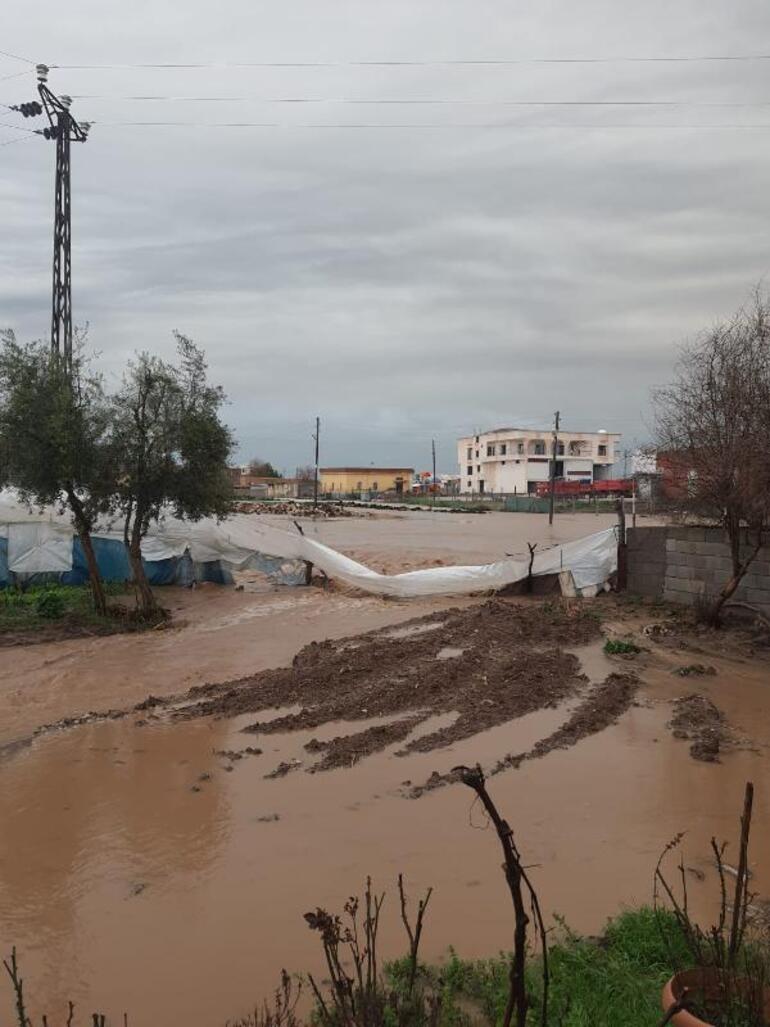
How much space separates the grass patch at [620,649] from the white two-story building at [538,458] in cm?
7384

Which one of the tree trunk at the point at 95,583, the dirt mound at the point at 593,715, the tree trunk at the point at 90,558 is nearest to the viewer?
the dirt mound at the point at 593,715

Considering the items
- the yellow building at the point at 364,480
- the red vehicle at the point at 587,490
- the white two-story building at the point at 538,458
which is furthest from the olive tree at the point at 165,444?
the yellow building at the point at 364,480

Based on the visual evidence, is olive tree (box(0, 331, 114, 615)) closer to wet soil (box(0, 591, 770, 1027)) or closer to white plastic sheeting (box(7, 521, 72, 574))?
white plastic sheeting (box(7, 521, 72, 574))

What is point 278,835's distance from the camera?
19.9 ft

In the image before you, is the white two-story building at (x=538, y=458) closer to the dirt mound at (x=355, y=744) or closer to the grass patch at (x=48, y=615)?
the grass patch at (x=48, y=615)

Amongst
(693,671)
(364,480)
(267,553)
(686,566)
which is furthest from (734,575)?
(364,480)

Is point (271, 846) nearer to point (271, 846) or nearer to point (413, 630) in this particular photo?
point (271, 846)

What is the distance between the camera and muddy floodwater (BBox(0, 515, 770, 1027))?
14.7 feet

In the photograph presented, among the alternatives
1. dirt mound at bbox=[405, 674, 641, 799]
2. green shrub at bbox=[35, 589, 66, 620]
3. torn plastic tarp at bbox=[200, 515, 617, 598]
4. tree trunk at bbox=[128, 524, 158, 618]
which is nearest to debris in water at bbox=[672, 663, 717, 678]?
dirt mound at bbox=[405, 674, 641, 799]

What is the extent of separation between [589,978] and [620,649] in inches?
319

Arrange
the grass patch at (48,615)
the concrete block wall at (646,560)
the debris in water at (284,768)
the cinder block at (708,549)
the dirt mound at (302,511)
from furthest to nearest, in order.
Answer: the dirt mound at (302,511)
the concrete block wall at (646,560)
the grass patch at (48,615)
the cinder block at (708,549)
the debris in water at (284,768)

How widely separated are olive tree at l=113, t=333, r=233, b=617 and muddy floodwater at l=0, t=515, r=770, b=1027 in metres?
6.45

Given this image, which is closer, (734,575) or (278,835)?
(278,835)

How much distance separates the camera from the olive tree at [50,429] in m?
15.2
